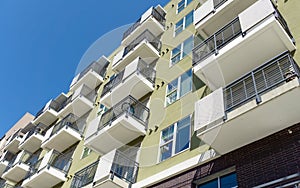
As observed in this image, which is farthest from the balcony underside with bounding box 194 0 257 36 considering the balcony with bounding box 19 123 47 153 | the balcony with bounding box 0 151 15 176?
the balcony with bounding box 0 151 15 176

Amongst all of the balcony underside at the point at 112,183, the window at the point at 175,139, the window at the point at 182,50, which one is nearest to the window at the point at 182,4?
the window at the point at 182,50

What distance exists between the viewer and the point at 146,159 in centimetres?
1234

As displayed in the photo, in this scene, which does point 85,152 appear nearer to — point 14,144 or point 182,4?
point 182,4

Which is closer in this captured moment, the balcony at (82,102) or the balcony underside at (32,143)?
the balcony at (82,102)

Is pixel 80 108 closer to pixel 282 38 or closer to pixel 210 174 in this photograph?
pixel 210 174

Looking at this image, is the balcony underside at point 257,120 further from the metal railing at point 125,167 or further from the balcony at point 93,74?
the balcony at point 93,74

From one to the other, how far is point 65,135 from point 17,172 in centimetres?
648

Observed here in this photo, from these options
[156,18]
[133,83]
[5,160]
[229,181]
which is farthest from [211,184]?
[5,160]

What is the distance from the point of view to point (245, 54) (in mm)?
10000

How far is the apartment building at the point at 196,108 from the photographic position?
25.8 feet

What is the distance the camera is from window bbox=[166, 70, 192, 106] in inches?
519

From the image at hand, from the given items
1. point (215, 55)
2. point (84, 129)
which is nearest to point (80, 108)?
point (84, 129)

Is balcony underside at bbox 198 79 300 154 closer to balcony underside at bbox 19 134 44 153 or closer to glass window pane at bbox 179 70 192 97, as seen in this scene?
glass window pane at bbox 179 70 192 97

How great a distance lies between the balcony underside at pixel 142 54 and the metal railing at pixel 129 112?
11.2 ft
